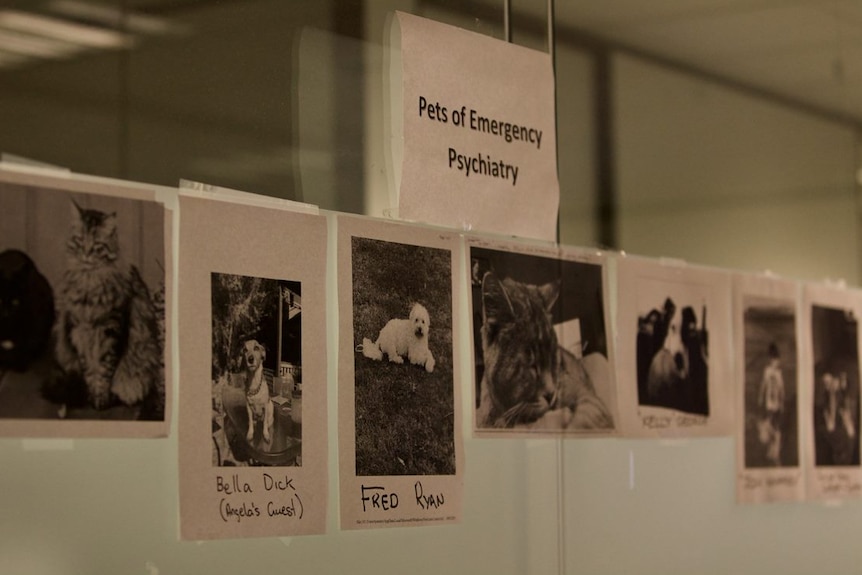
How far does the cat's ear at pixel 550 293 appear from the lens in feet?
5.18

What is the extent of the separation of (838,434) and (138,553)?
51.5 inches

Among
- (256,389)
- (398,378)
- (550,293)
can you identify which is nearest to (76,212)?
(256,389)

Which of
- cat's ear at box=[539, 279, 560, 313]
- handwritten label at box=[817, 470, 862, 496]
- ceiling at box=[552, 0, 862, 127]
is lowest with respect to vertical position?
handwritten label at box=[817, 470, 862, 496]

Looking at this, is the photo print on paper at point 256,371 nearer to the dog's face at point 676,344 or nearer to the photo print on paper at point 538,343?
the photo print on paper at point 538,343

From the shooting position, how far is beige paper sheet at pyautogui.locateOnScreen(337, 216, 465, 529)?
4.44ft

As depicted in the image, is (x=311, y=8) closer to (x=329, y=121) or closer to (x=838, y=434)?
(x=329, y=121)

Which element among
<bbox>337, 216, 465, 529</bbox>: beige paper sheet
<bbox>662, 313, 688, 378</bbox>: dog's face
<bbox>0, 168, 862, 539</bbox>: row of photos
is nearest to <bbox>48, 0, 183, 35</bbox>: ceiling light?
<bbox>0, 168, 862, 539</bbox>: row of photos

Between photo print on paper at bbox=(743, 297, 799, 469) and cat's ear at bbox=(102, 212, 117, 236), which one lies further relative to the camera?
photo print on paper at bbox=(743, 297, 799, 469)

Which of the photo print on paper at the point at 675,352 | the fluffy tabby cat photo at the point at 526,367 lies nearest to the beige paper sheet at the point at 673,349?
the photo print on paper at the point at 675,352

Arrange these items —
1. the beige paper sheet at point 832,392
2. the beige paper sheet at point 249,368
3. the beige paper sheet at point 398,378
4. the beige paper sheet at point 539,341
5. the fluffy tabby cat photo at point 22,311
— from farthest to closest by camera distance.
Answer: the beige paper sheet at point 832,392 → the beige paper sheet at point 539,341 → the beige paper sheet at point 398,378 → the beige paper sheet at point 249,368 → the fluffy tabby cat photo at point 22,311

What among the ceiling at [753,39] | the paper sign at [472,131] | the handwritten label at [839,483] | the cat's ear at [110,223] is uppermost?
the ceiling at [753,39]

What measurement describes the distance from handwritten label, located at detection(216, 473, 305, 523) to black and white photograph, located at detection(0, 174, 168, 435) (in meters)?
0.10

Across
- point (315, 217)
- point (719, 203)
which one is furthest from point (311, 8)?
point (719, 203)

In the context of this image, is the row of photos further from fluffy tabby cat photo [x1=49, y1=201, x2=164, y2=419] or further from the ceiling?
the ceiling
